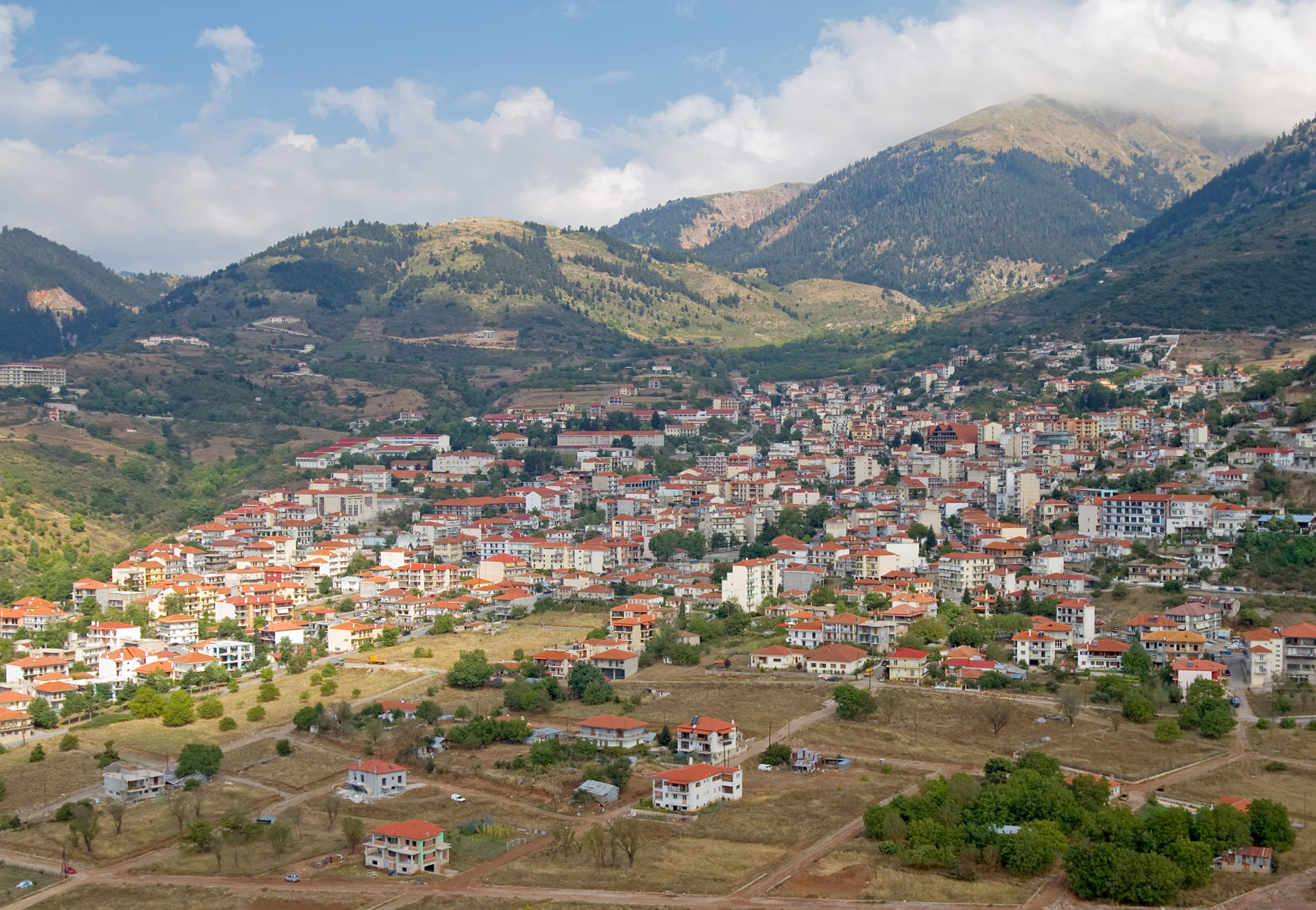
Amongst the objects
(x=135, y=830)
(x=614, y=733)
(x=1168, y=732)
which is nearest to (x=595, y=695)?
(x=614, y=733)

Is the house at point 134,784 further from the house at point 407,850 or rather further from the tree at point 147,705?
the house at point 407,850

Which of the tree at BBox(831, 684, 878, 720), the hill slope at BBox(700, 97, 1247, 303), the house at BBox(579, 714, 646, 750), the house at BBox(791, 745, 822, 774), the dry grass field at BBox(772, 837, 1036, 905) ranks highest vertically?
the hill slope at BBox(700, 97, 1247, 303)

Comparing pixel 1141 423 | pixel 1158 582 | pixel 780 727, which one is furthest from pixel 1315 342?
pixel 780 727

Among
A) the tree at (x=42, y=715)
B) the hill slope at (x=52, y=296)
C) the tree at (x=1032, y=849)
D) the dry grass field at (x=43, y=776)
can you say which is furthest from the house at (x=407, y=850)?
the hill slope at (x=52, y=296)

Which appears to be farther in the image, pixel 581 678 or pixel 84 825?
pixel 581 678

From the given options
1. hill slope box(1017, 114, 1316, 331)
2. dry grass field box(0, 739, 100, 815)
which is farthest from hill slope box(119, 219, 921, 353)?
dry grass field box(0, 739, 100, 815)

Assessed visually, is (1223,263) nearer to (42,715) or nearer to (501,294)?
(501,294)

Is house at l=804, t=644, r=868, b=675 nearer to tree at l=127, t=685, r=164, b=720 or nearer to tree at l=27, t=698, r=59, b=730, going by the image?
tree at l=127, t=685, r=164, b=720
